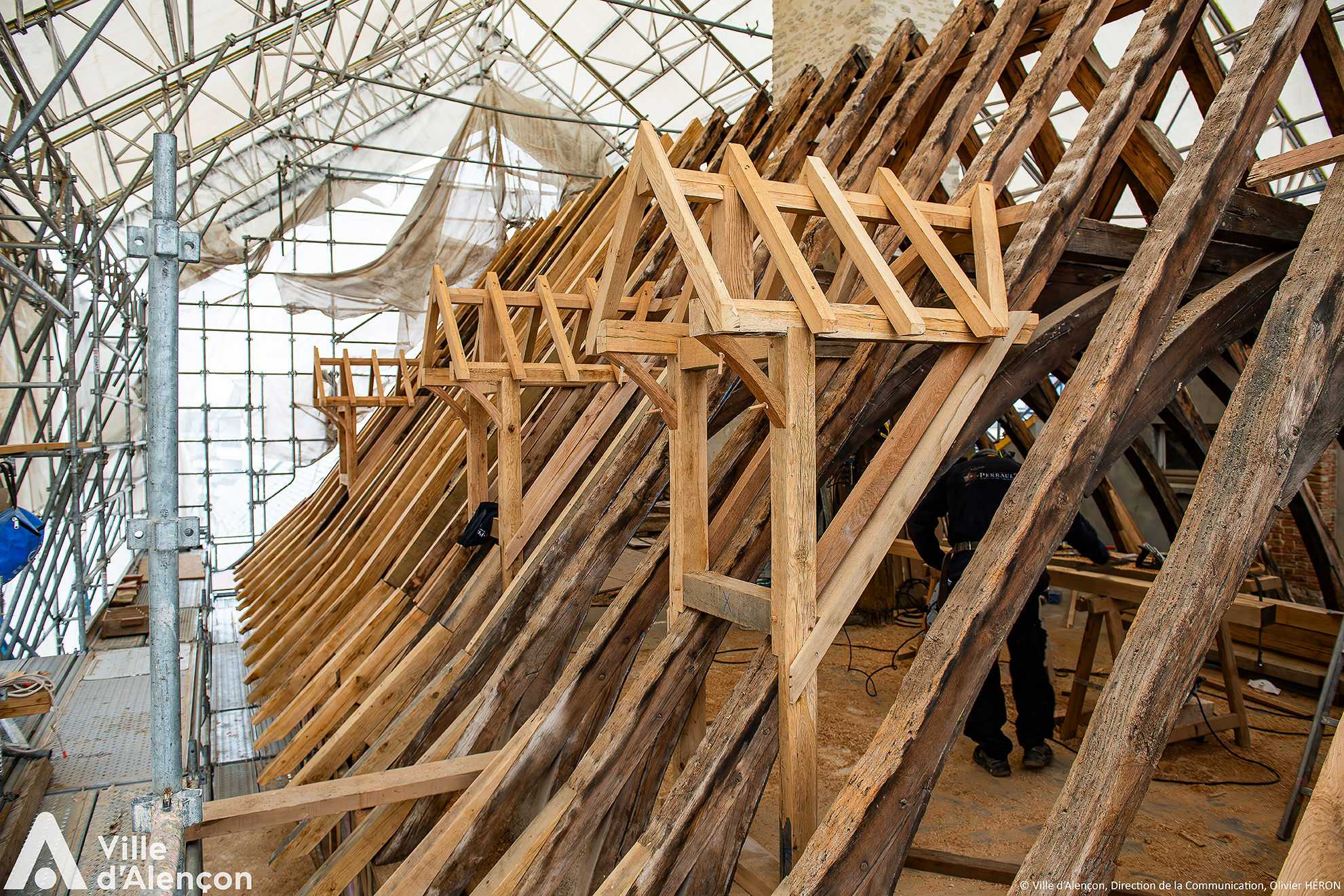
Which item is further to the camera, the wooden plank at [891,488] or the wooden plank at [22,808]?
the wooden plank at [22,808]

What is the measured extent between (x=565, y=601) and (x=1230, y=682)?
150 inches

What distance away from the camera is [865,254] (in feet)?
7.11

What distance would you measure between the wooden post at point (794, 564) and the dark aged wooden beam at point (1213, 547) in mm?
544

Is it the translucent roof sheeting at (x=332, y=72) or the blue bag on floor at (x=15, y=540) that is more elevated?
the translucent roof sheeting at (x=332, y=72)

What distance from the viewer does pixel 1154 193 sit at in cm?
387

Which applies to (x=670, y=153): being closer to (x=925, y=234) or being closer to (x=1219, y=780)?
→ (x=925, y=234)

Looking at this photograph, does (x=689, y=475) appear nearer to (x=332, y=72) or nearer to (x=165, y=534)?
(x=165, y=534)

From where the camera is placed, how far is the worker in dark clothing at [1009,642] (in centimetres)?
439

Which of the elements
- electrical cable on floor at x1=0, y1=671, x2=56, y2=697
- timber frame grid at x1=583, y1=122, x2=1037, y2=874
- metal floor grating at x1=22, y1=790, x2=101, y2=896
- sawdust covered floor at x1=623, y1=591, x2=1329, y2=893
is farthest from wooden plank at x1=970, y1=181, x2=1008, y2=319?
electrical cable on floor at x1=0, y1=671, x2=56, y2=697

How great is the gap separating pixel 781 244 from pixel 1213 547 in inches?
50.6

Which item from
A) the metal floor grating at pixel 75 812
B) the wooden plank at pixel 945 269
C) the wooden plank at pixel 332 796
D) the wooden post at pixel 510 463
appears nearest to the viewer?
the wooden plank at pixel 945 269

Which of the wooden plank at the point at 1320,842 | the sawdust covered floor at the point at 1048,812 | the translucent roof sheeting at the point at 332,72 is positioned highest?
the translucent roof sheeting at the point at 332,72

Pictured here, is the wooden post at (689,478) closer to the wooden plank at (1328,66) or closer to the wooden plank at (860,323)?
the wooden plank at (860,323)

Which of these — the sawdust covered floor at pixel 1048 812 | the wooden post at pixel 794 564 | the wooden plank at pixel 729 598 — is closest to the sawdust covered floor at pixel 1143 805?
the sawdust covered floor at pixel 1048 812
